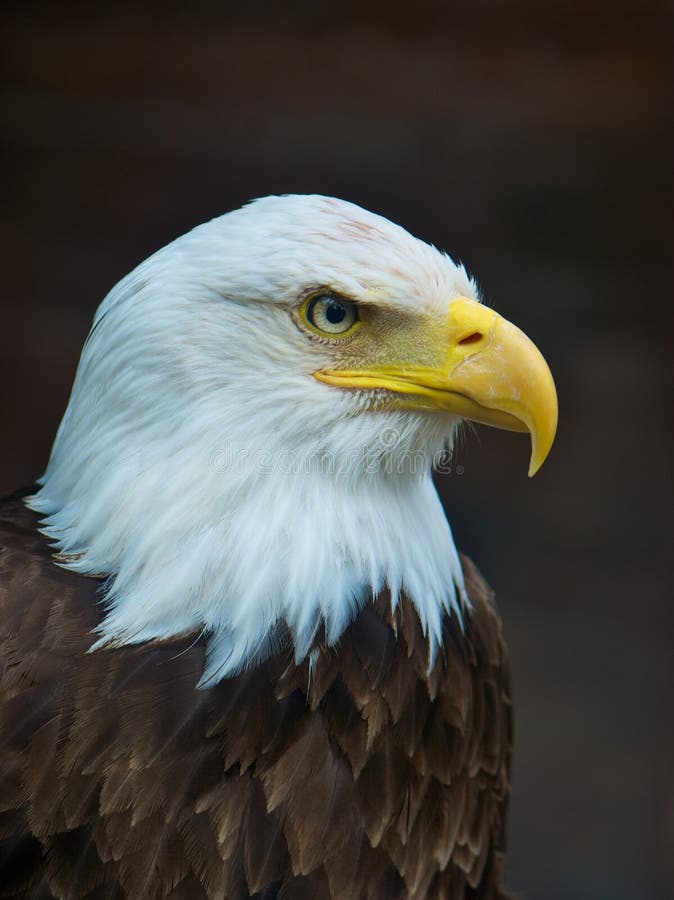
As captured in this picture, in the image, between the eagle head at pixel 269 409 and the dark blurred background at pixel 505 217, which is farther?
the dark blurred background at pixel 505 217

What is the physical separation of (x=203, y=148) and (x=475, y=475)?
1321 mm

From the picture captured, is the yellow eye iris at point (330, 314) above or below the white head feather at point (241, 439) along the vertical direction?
above

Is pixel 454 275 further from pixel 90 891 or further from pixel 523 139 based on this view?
pixel 523 139

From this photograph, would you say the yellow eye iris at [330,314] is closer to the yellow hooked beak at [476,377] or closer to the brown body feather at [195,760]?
the yellow hooked beak at [476,377]

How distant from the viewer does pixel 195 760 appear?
5.18 ft

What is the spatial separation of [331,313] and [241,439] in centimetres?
20

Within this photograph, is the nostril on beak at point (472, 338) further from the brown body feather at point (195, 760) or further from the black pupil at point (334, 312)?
the brown body feather at point (195, 760)

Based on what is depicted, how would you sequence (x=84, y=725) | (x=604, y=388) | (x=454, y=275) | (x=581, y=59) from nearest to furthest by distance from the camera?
1. (x=84, y=725)
2. (x=454, y=275)
3. (x=581, y=59)
4. (x=604, y=388)

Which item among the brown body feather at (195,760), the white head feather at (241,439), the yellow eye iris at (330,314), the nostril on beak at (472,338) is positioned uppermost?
the nostril on beak at (472,338)

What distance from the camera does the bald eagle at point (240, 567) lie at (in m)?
1.57

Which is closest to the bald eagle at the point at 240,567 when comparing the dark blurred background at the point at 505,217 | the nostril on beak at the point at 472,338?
the nostril on beak at the point at 472,338

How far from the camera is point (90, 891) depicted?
156 centimetres

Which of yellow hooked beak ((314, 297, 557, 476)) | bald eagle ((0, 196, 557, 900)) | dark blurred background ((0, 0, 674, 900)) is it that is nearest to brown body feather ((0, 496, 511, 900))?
bald eagle ((0, 196, 557, 900))

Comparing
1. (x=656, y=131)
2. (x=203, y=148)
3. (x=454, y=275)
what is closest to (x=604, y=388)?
(x=656, y=131)
